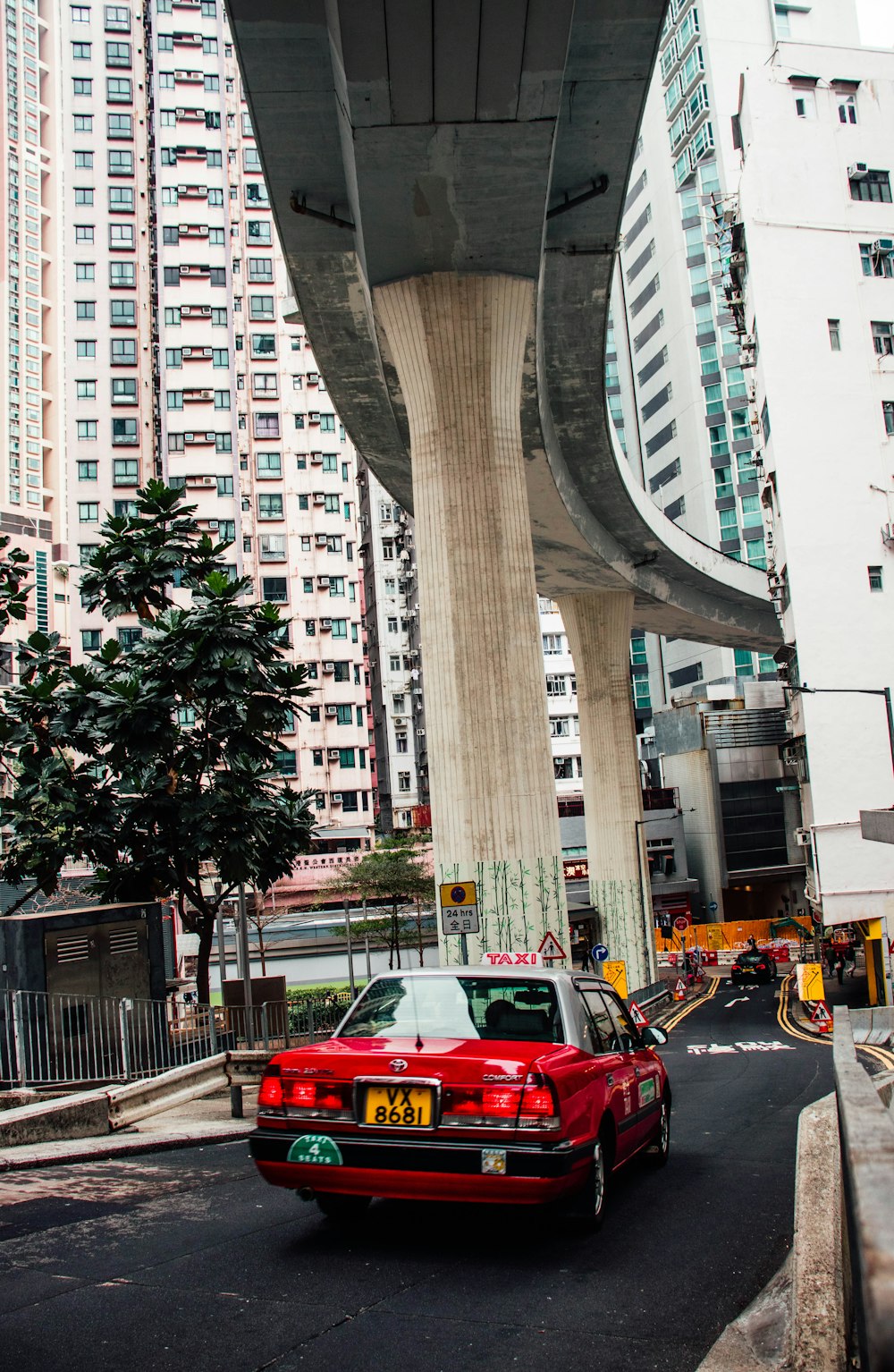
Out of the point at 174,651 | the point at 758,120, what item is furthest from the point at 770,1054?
the point at 758,120

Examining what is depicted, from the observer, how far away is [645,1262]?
17.0ft

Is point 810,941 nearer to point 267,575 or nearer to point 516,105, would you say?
point 267,575

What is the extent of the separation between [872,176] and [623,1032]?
44207 mm

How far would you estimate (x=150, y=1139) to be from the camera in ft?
31.7

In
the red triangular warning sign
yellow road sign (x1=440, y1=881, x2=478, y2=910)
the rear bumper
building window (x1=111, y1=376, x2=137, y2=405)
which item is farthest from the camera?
building window (x1=111, y1=376, x2=137, y2=405)

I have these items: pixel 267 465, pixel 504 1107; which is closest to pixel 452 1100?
pixel 504 1107

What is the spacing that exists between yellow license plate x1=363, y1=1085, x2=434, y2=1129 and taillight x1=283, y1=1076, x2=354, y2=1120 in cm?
10

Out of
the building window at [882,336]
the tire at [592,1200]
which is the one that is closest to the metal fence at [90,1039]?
the tire at [592,1200]

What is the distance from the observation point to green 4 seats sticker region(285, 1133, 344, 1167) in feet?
17.5

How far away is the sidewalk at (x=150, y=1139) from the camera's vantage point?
27.7 ft

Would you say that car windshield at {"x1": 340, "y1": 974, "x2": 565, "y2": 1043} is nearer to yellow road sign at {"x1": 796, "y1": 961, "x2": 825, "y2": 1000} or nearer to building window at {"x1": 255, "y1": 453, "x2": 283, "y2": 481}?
yellow road sign at {"x1": 796, "y1": 961, "x2": 825, "y2": 1000}

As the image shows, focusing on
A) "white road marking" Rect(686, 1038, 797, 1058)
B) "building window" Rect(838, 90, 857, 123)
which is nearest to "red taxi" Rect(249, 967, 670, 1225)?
"white road marking" Rect(686, 1038, 797, 1058)

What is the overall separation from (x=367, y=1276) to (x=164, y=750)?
1323 centimetres

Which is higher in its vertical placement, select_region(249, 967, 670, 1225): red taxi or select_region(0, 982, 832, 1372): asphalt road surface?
select_region(249, 967, 670, 1225): red taxi
